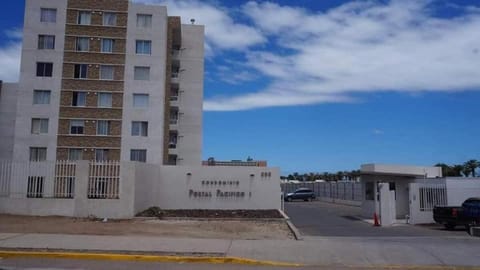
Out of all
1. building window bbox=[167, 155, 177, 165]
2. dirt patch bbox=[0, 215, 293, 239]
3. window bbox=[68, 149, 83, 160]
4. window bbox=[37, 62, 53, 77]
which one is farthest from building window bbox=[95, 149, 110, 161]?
dirt patch bbox=[0, 215, 293, 239]

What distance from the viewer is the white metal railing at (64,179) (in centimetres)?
2334

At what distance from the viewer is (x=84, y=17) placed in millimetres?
48250

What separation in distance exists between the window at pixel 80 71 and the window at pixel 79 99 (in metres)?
1.65

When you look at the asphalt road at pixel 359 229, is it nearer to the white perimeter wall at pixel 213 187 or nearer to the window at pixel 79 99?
the white perimeter wall at pixel 213 187

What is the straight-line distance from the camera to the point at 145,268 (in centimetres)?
1083

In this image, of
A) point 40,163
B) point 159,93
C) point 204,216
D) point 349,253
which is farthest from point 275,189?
point 159,93

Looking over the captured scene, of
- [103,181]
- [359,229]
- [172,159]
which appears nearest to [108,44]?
[172,159]

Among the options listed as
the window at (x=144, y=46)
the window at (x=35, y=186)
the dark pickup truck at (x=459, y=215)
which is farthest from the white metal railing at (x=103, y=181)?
the window at (x=144, y=46)

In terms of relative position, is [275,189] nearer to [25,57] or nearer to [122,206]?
[122,206]

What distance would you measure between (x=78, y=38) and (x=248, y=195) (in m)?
27.9

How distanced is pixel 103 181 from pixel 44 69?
2831cm

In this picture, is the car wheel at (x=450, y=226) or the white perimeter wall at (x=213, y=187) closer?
the car wheel at (x=450, y=226)

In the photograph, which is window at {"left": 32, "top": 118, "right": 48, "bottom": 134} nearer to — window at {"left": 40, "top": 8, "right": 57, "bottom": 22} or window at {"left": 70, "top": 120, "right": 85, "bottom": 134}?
window at {"left": 70, "top": 120, "right": 85, "bottom": 134}

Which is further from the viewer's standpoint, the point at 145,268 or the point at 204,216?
the point at 204,216
